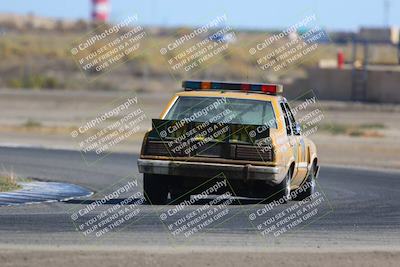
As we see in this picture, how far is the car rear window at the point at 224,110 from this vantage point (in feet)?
51.7

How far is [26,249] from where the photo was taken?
11.0 m

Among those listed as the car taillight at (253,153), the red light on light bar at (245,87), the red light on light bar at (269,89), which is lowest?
the car taillight at (253,153)

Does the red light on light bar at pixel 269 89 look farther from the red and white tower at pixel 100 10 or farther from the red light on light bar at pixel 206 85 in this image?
the red and white tower at pixel 100 10

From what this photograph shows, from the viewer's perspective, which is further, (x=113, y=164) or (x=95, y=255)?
(x=113, y=164)

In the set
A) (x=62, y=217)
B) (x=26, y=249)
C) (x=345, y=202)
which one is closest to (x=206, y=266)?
(x=26, y=249)

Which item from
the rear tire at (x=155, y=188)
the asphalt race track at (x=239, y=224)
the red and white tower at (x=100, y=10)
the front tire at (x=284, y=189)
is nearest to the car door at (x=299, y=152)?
the asphalt race track at (x=239, y=224)

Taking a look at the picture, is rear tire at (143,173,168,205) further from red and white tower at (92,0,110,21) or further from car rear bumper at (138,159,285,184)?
red and white tower at (92,0,110,21)

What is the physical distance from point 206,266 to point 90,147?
66.5 feet

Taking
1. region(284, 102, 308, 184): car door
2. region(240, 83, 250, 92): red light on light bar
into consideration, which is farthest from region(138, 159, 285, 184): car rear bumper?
region(240, 83, 250, 92): red light on light bar

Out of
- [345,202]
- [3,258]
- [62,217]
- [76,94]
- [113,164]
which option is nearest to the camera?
[3,258]

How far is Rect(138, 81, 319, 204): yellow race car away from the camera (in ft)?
48.9

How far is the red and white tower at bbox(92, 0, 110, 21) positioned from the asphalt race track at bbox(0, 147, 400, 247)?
100374mm

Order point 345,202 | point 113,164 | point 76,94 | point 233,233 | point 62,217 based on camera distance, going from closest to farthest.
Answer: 1. point 233,233
2. point 62,217
3. point 345,202
4. point 113,164
5. point 76,94

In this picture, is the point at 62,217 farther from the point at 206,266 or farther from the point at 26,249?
the point at 206,266
